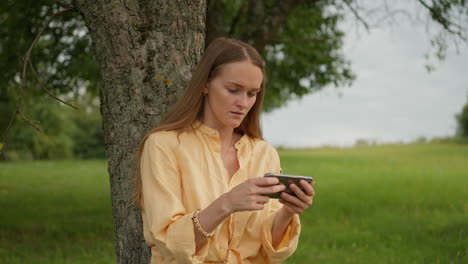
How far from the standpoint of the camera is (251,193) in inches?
97.0

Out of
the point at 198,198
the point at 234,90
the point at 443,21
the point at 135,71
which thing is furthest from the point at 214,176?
the point at 443,21

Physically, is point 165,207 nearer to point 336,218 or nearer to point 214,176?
point 214,176

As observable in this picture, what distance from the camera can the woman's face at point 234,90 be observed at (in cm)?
287

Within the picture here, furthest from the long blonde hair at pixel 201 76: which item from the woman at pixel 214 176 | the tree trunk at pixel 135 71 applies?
the tree trunk at pixel 135 71

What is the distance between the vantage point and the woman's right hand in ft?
8.09

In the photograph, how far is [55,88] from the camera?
10250 mm

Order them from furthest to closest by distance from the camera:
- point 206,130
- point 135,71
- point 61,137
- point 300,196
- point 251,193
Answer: point 61,137, point 135,71, point 206,130, point 300,196, point 251,193

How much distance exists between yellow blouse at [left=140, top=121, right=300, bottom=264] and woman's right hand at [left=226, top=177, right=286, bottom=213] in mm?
299

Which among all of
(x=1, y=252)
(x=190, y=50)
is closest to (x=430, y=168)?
(x=1, y=252)

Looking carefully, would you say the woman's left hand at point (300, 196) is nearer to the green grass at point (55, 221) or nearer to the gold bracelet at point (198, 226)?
the gold bracelet at point (198, 226)

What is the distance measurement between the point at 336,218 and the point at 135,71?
6.87m

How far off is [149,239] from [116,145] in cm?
149

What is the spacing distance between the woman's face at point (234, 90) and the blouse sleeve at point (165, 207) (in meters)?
0.37

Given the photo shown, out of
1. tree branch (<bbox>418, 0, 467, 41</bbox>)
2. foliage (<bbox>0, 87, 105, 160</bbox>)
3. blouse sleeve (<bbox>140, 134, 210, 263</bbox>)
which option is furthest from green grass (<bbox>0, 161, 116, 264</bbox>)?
foliage (<bbox>0, 87, 105, 160</bbox>)
